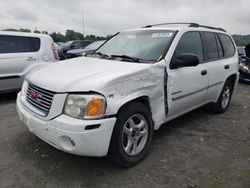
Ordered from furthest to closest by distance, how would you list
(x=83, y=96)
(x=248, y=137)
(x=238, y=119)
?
(x=238, y=119)
(x=248, y=137)
(x=83, y=96)

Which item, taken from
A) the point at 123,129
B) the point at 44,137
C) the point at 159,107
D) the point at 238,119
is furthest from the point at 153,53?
the point at 238,119

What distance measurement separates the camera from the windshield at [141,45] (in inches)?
137

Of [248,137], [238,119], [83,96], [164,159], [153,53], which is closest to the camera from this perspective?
[83,96]

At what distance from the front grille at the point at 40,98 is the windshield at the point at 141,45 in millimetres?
1292

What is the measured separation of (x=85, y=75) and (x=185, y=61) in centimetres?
142

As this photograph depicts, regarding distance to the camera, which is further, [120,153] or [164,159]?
[164,159]

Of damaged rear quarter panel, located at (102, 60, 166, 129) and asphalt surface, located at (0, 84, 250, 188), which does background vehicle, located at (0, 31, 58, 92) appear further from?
damaged rear quarter panel, located at (102, 60, 166, 129)

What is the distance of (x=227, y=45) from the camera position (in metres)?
5.18

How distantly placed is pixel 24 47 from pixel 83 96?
→ 432 centimetres

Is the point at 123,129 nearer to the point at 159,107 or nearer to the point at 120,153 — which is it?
the point at 120,153

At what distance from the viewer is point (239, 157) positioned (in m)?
3.36

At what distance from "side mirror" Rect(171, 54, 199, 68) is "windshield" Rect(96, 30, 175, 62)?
209 mm

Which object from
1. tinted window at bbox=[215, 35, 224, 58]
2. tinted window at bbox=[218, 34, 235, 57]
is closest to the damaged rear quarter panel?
tinted window at bbox=[215, 35, 224, 58]

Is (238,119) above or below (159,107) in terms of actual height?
below
